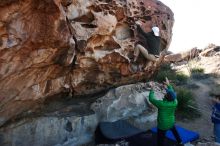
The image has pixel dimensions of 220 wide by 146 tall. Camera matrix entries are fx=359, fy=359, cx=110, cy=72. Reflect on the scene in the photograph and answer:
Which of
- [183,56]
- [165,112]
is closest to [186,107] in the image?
[165,112]

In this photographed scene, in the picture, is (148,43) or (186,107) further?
(186,107)

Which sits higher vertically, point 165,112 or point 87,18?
point 87,18

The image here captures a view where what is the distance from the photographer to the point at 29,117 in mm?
8742

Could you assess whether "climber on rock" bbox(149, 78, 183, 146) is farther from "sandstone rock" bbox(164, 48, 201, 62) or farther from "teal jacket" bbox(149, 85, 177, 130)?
"sandstone rock" bbox(164, 48, 201, 62)

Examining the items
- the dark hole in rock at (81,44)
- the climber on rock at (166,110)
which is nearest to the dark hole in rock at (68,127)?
the dark hole in rock at (81,44)

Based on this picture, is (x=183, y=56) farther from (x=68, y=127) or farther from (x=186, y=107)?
(x=68, y=127)

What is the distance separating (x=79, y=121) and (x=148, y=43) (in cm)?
382

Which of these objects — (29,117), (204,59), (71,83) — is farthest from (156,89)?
(204,59)

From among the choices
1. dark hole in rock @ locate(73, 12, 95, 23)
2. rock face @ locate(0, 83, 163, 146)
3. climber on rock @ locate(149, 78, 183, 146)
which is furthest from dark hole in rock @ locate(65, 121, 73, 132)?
dark hole in rock @ locate(73, 12, 95, 23)

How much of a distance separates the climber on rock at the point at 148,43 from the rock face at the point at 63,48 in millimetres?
243

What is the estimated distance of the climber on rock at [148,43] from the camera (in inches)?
449

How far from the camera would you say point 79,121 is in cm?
959

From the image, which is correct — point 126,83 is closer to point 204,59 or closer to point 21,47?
point 21,47

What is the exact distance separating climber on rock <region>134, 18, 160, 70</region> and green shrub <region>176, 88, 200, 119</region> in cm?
208
